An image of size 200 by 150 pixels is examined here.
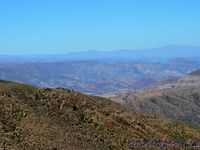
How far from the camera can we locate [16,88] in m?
75.9

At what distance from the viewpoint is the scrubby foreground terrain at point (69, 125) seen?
181 ft

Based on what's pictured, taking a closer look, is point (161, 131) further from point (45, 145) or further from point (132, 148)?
point (45, 145)

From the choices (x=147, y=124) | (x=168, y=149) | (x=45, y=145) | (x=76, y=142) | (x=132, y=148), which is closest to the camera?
(x=45, y=145)

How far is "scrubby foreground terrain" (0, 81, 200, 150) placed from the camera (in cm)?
5522

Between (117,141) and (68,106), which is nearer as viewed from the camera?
(117,141)

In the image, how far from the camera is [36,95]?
76188 millimetres

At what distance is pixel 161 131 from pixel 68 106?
50.3 feet

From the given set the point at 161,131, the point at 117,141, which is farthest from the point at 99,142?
the point at 161,131

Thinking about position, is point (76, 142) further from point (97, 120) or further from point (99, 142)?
point (97, 120)

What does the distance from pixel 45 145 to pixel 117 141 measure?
508 inches

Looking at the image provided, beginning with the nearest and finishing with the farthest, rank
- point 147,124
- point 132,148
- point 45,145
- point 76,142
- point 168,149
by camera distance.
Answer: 1. point 45,145
2. point 76,142
3. point 132,148
4. point 168,149
5. point 147,124

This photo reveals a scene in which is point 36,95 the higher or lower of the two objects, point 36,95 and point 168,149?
the higher

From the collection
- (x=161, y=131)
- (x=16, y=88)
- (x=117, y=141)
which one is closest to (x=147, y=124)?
(x=161, y=131)

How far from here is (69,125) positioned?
213 ft
